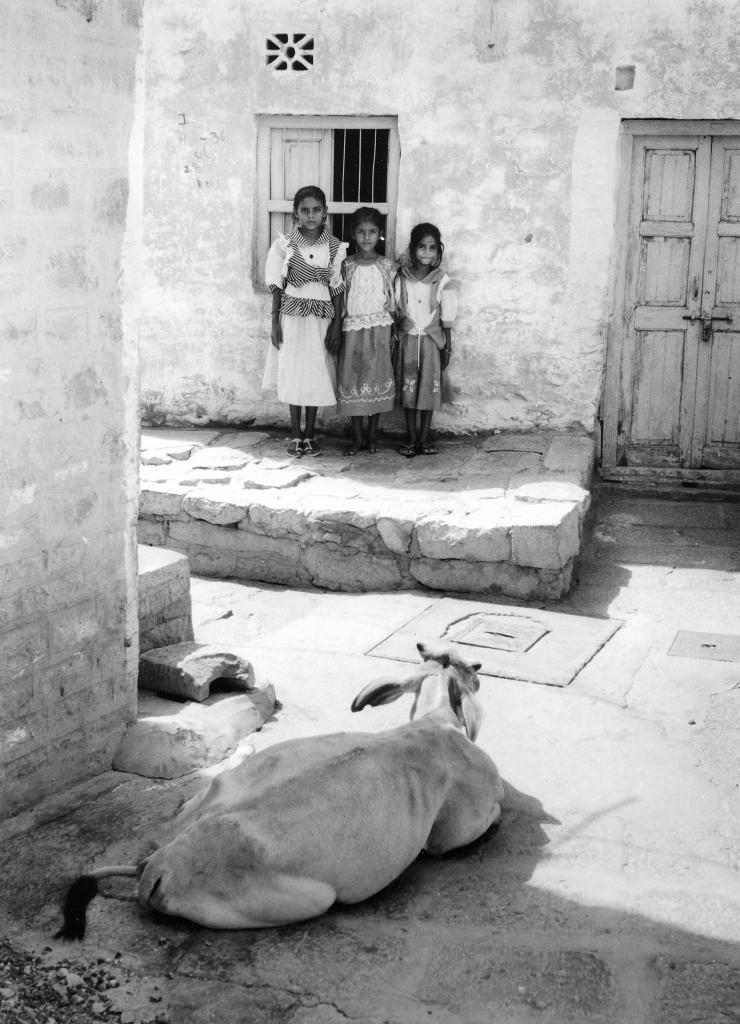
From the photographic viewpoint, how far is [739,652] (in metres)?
5.88

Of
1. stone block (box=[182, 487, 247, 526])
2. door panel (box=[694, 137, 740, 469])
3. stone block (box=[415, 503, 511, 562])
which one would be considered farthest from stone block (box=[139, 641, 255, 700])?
door panel (box=[694, 137, 740, 469])

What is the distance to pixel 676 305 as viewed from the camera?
8.77m

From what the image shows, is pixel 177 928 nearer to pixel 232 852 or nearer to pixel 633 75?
pixel 232 852

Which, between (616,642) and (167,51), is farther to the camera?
(167,51)

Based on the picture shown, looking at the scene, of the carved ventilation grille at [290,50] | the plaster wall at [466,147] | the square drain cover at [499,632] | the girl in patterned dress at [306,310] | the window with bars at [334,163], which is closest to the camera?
the square drain cover at [499,632]

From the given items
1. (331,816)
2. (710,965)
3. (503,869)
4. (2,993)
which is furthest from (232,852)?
(710,965)

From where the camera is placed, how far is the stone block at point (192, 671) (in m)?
4.96

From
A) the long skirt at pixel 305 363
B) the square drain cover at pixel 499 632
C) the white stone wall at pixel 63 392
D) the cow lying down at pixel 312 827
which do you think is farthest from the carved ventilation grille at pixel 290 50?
the cow lying down at pixel 312 827

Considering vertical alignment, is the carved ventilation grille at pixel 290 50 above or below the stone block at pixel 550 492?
above

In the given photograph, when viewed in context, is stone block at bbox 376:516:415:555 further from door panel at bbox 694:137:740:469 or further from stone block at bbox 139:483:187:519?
door panel at bbox 694:137:740:469

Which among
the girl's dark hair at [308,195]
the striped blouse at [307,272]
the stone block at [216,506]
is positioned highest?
the girl's dark hair at [308,195]

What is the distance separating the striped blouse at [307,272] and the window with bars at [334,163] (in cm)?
58

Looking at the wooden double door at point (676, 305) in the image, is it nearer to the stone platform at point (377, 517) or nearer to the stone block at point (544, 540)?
the stone platform at point (377, 517)

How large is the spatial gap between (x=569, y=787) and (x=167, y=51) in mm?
6796
